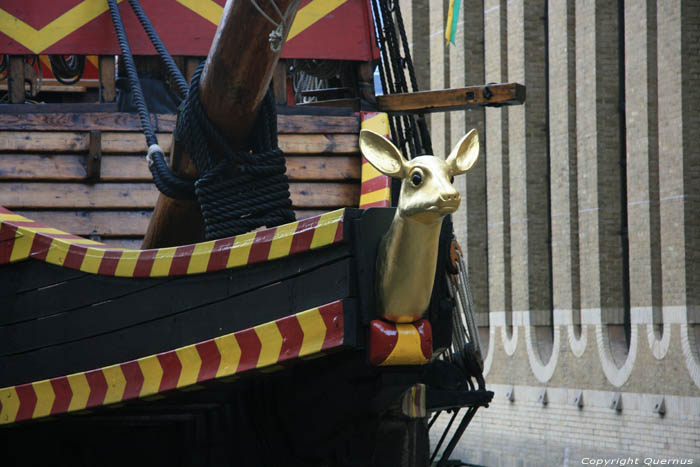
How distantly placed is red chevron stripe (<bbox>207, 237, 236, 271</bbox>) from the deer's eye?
760 millimetres

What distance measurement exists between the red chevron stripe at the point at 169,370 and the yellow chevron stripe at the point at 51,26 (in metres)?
3.66

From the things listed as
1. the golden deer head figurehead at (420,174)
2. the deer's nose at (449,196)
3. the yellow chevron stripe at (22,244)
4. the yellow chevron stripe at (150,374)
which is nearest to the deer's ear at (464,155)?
the golden deer head figurehead at (420,174)

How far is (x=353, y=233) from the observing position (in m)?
3.24

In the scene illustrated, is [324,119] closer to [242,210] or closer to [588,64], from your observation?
[242,210]

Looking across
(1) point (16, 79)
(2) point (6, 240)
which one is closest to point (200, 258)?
(2) point (6, 240)

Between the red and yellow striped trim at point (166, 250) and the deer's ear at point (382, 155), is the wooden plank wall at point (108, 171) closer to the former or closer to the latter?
the red and yellow striped trim at point (166, 250)

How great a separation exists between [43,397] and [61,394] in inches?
4.5

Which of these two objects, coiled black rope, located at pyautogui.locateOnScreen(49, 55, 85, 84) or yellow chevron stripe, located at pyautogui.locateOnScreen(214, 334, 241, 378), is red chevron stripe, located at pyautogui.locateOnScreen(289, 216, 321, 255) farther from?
coiled black rope, located at pyautogui.locateOnScreen(49, 55, 85, 84)

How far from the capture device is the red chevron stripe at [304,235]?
3312mm

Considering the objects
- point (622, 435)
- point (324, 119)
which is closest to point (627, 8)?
point (622, 435)

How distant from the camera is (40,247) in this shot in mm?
4230

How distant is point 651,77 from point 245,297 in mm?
11754

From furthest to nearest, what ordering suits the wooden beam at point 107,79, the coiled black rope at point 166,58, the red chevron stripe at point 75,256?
the wooden beam at point 107,79, the coiled black rope at point 166,58, the red chevron stripe at point 75,256

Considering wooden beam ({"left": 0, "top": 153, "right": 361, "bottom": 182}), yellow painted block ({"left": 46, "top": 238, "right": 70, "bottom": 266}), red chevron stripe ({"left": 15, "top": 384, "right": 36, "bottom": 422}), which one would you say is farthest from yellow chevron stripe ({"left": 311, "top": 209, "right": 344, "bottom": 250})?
wooden beam ({"left": 0, "top": 153, "right": 361, "bottom": 182})
